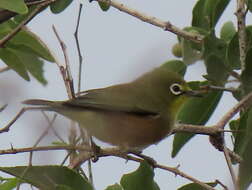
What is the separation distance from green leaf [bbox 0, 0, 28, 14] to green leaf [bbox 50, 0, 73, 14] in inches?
28.4

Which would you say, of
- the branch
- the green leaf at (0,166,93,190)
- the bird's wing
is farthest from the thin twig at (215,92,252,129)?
the bird's wing

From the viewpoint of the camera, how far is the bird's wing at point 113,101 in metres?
3.30

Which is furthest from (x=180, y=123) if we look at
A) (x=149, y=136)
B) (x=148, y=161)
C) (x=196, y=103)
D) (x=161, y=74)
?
(x=161, y=74)

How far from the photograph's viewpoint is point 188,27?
3.04 metres

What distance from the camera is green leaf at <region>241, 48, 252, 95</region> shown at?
2.57 metres

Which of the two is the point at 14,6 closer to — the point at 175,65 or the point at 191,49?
the point at 191,49

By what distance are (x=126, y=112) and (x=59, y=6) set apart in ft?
2.42

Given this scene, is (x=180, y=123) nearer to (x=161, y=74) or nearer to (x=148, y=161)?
(x=148, y=161)

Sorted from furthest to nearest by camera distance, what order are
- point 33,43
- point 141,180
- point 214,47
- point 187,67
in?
point 187,67 < point 33,43 < point 214,47 < point 141,180

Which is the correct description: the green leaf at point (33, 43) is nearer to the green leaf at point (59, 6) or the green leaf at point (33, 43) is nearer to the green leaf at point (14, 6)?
the green leaf at point (59, 6)

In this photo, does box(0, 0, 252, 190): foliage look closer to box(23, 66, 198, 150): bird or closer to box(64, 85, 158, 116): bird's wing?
box(23, 66, 198, 150): bird

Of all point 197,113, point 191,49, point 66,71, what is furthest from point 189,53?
point 66,71

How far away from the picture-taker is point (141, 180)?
2.45 metres

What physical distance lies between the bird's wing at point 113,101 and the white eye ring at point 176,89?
0.22 meters
